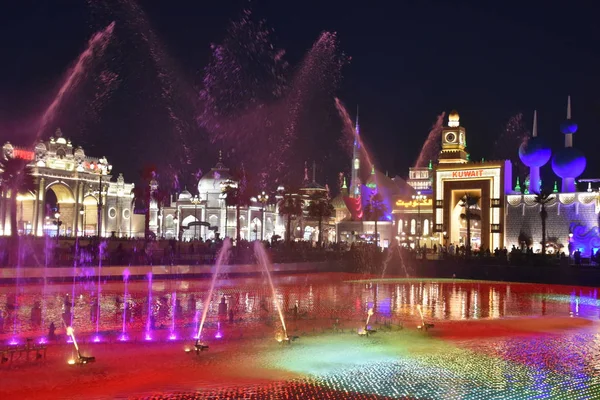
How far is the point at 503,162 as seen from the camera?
60.7m

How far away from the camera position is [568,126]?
→ 5847 cm

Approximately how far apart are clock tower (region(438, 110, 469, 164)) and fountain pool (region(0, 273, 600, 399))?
4103 centimetres

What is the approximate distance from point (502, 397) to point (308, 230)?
306 feet

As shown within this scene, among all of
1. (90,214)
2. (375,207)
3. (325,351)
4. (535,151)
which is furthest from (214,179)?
(325,351)

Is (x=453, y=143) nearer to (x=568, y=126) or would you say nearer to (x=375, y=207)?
(x=568, y=126)

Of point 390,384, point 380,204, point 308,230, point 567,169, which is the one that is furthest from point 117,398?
point 308,230

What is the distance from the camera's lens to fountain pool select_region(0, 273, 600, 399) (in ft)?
36.0

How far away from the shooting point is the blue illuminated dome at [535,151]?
59.4m

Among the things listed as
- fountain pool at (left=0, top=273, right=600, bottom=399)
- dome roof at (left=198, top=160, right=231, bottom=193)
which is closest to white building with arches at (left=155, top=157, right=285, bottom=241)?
dome roof at (left=198, top=160, right=231, bottom=193)

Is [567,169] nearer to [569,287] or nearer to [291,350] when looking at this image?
[569,287]

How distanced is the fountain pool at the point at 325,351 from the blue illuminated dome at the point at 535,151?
3615 cm

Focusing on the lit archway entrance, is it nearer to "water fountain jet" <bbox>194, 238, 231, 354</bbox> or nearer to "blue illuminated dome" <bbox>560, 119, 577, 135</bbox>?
"water fountain jet" <bbox>194, 238, 231, 354</bbox>

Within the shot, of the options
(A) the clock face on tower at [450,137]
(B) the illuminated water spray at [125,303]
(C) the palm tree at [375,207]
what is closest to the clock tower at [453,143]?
(A) the clock face on tower at [450,137]

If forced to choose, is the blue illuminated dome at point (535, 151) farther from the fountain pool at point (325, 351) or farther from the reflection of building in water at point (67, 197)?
the reflection of building in water at point (67, 197)
